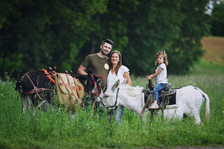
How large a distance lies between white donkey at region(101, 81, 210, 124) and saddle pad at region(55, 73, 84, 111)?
0.60m

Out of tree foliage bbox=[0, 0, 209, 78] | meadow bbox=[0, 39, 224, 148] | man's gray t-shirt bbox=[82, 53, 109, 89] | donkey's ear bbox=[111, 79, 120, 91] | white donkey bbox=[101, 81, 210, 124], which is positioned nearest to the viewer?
meadow bbox=[0, 39, 224, 148]

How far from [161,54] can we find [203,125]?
1.66 m

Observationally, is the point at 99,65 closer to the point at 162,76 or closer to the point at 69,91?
the point at 69,91

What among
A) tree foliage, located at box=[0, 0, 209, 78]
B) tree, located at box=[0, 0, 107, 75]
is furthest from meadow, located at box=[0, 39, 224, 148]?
tree, located at box=[0, 0, 107, 75]

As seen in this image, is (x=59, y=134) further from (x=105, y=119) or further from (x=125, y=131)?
(x=125, y=131)

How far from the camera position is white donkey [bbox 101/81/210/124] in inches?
161

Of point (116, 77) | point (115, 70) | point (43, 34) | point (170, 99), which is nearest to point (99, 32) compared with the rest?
point (43, 34)

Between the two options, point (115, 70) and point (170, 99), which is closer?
point (170, 99)

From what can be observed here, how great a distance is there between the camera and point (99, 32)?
16.3m

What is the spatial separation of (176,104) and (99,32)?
1286 centimetres

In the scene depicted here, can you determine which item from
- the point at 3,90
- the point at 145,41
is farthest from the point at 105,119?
the point at 145,41

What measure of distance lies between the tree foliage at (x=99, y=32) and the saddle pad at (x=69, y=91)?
7693 millimetres

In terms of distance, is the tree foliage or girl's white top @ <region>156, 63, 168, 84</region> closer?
girl's white top @ <region>156, 63, 168, 84</region>

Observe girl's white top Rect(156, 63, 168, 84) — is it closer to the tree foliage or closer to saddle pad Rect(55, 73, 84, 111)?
saddle pad Rect(55, 73, 84, 111)
